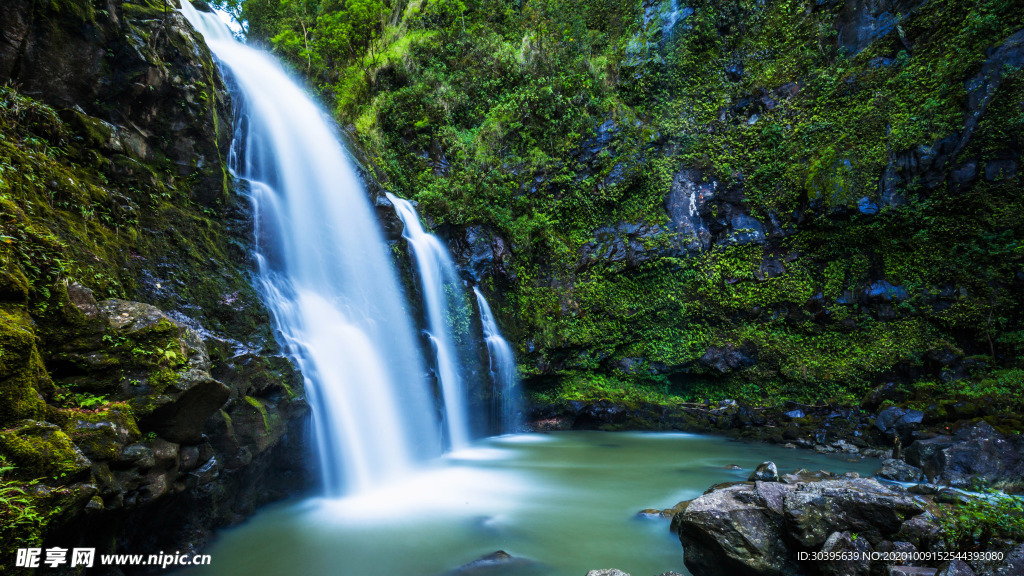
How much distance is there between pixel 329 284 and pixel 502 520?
5093 millimetres

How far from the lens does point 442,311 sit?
33.7 feet

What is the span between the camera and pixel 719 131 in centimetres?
1310

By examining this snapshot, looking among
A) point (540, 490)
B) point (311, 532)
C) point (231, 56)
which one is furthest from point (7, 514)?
point (231, 56)

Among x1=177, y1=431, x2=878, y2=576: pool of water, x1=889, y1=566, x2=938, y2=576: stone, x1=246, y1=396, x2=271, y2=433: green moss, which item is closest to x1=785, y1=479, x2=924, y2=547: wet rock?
x1=889, y1=566, x2=938, y2=576: stone

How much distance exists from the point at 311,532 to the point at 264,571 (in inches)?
33.0

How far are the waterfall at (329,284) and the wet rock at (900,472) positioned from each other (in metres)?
7.69

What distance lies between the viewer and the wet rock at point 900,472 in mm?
6133

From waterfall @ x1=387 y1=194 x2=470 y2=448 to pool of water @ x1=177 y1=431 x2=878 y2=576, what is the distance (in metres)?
1.42

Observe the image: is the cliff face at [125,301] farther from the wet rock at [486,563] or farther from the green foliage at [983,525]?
the green foliage at [983,525]

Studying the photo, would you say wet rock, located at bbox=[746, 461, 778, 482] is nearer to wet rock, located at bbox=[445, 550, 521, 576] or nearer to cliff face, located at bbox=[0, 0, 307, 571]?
wet rock, located at bbox=[445, 550, 521, 576]

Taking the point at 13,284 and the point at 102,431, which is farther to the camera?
the point at 102,431

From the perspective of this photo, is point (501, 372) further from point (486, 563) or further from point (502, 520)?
point (486, 563)

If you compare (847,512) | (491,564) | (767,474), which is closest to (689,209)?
(767,474)

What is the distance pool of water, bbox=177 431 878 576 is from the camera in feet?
13.5
